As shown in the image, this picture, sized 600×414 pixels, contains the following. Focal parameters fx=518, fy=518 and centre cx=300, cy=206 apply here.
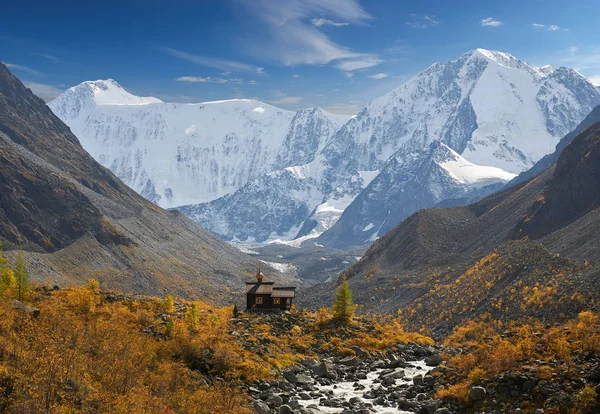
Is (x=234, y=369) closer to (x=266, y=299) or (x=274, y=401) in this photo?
(x=274, y=401)

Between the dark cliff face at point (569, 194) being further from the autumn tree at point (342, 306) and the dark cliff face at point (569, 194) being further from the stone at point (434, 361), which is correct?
the stone at point (434, 361)

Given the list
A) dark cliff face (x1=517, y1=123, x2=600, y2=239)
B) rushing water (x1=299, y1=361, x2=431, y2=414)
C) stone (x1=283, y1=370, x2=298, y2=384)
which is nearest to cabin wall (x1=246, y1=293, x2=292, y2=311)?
rushing water (x1=299, y1=361, x2=431, y2=414)

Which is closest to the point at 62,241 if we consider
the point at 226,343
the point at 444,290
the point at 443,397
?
the point at 444,290

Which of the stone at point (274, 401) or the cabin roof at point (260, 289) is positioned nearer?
the stone at point (274, 401)

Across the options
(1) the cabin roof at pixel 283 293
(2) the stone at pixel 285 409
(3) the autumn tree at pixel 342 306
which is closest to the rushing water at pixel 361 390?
(2) the stone at pixel 285 409

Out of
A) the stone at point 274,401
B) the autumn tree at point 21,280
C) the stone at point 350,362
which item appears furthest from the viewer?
the stone at point 350,362

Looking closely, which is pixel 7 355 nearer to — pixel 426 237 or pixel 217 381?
pixel 217 381

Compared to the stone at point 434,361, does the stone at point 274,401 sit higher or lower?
lower
